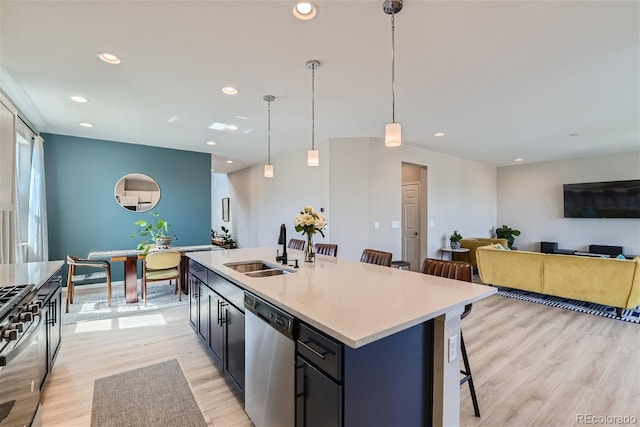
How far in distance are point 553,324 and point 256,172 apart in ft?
21.4

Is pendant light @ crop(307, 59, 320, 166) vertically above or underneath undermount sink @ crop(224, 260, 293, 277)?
above

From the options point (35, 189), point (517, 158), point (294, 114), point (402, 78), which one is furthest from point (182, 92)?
point (517, 158)

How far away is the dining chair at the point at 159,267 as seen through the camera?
399 cm

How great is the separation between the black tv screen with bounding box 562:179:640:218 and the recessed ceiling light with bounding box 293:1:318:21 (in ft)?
25.7

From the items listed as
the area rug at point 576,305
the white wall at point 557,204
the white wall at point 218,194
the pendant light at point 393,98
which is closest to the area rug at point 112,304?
the pendant light at point 393,98

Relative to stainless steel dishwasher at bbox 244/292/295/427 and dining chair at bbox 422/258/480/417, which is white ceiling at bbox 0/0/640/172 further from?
stainless steel dishwasher at bbox 244/292/295/427

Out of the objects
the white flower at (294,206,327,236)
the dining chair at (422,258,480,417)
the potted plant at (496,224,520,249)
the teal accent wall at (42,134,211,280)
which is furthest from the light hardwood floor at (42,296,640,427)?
the potted plant at (496,224,520,249)

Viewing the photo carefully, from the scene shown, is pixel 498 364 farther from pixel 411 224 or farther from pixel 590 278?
pixel 411 224

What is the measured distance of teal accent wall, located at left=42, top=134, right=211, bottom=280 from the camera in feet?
15.9

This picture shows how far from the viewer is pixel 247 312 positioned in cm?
179

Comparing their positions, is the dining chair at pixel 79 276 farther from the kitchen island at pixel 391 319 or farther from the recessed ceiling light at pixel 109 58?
the kitchen island at pixel 391 319

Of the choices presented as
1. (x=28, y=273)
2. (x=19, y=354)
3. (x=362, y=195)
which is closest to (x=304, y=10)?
(x=19, y=354)

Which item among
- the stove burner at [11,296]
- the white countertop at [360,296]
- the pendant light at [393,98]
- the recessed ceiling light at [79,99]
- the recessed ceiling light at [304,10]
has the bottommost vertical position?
the white countertop at [360,296]

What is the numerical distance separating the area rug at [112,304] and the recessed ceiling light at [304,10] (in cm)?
395
